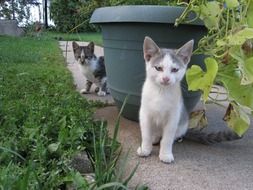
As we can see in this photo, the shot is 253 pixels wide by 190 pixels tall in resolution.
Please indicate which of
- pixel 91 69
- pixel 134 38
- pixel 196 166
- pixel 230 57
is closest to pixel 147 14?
pixel 134 38

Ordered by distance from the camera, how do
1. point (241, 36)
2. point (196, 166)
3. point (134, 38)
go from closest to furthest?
point (241, 36)
point (196, 166)
point (134, 38)

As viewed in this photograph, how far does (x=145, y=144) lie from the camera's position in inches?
87.4

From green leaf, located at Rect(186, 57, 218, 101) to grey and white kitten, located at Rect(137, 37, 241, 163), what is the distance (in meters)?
0.27

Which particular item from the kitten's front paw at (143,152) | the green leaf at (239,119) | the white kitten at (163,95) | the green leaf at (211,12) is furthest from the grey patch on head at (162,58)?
the kitten's front paw at (143,152)

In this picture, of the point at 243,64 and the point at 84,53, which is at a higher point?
the point at 243,64

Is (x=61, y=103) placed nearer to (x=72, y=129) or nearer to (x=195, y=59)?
(x=72, y=129)

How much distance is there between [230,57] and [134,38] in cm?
72

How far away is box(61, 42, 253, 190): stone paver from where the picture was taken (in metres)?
1.92

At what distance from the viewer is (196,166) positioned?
6.98 feet

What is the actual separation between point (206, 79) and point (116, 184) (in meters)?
0.62

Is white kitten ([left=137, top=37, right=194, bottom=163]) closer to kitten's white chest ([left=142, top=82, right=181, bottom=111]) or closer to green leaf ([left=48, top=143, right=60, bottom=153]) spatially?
kitten's white chest ([left=142, top=82, right=181, bottom=111])

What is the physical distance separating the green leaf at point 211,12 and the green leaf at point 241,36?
298mm

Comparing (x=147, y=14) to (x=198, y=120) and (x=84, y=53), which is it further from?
(x=84, y=53)

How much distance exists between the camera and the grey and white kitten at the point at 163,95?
6.99 feet
